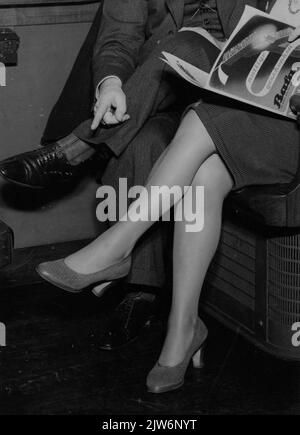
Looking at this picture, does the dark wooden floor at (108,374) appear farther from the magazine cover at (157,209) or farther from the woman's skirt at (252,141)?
the woman's skirt at (252,141)

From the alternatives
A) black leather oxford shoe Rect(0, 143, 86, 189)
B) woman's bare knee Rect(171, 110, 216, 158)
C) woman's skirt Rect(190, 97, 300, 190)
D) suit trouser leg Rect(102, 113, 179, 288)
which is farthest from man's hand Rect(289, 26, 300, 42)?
black leather oxford shoe Rect(0, 143, 86, 189)

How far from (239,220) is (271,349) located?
402mm

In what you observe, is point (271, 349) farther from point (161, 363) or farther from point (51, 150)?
point (51, 150)

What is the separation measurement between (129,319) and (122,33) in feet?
3.00

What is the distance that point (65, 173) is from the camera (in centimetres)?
255

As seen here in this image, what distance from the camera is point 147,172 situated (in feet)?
7.93

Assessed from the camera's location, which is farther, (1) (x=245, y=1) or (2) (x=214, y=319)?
(2) (x=214, y=319)

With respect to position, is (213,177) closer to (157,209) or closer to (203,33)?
(157,209)

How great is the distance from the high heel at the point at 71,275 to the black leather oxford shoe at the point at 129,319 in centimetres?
40

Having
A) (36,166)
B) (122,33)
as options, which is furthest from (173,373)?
(122,33)

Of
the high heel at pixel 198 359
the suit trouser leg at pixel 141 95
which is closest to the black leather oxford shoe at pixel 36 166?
the suit trouser leg at pixel 141 95

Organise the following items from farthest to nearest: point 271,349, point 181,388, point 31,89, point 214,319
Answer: point 31,89 < point 214,319 < point 271,349 < point 181,388

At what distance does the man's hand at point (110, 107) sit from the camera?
2336 mm
